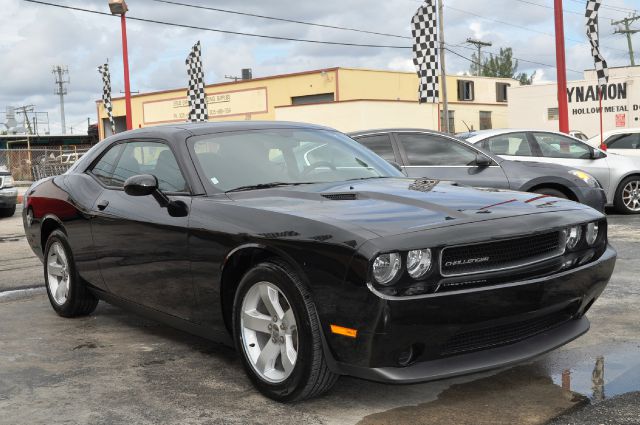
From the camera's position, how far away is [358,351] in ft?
10.3

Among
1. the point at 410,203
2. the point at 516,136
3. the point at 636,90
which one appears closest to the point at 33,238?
the point at 410,203

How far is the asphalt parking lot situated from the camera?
11.3 feet

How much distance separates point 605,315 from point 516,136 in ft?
19.6

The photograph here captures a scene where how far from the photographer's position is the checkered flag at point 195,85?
24.1 meters

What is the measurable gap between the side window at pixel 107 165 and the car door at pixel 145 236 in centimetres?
1

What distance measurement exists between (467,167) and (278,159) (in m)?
4.86

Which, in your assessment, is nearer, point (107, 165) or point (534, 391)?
point (534, 391)

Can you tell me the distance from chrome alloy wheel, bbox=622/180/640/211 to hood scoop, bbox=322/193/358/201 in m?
9.08

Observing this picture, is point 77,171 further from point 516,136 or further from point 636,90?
point 636,90

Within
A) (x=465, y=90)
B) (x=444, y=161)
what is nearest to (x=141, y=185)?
(x=444, y=161)

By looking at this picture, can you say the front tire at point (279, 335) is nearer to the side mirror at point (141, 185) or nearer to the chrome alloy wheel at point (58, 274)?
the side mirror at point (141, 185)

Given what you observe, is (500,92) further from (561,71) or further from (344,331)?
(344,331)

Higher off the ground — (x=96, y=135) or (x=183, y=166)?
(x=96, y=135)

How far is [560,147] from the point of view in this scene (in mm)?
10961
